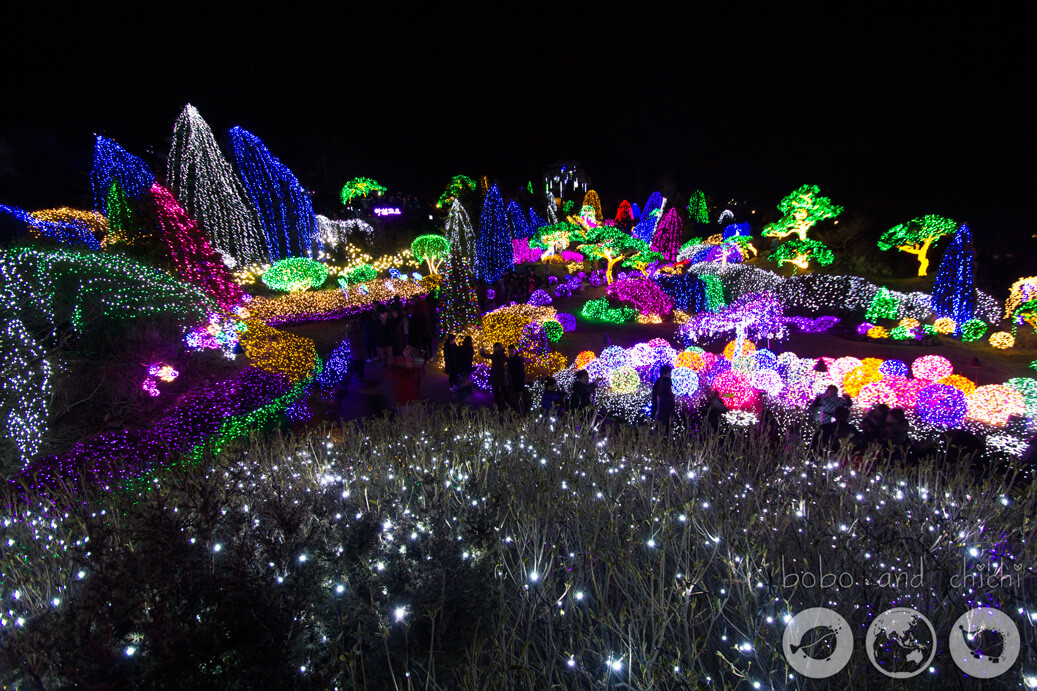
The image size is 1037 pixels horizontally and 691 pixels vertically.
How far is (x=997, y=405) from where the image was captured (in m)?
7.27

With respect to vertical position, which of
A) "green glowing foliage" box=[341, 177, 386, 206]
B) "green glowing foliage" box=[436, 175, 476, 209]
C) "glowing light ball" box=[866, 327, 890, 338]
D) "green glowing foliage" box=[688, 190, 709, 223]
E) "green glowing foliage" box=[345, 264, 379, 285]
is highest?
"green glowing foliage" box=[341, 177, 386, 206]

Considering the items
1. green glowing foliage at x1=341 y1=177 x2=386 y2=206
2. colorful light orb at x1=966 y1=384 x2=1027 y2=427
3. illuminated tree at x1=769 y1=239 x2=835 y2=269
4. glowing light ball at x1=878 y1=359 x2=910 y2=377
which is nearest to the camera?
colorful light orb at x1=966 y1=384 x2=1027 y2=427

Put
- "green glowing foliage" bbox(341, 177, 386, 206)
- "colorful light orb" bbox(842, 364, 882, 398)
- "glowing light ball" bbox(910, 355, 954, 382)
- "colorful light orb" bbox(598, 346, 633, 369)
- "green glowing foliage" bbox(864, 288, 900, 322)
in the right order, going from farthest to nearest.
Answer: "green glowing foliage" bbox(341, 177, 386, 206) < "green glowing foliage" bbox(864, 288, 900, 322) < "colorful light orb" bbox(598, 346, 633, 369) < "glowing light ball" bbox(910, 355, 954, 382) < "colorful light orb" bbox(842, 364, 882, 398)

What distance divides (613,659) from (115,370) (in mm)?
8821

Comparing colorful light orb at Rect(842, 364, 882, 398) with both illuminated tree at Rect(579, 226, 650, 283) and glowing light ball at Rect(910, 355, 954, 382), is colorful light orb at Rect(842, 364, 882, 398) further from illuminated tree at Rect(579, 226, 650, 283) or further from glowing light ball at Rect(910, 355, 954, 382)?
illuminated tree at Rect(579, 226, 650, 283)

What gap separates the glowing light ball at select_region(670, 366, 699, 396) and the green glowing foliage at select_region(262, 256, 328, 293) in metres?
13.2

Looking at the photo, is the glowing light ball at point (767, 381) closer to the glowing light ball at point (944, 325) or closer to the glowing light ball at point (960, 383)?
the glowing light ball at point (960, 383)

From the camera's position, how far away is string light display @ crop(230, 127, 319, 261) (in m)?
17.6

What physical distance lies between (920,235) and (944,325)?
937cm

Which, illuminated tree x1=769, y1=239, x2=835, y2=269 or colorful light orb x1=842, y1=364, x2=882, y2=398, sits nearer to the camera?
colorful light orb x1=842, y1=364, x2=882, y2=398

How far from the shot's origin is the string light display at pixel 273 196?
57.7 ft

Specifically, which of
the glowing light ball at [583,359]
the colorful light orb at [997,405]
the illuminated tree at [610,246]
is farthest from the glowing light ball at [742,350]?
the illuminated tree at [610,246]

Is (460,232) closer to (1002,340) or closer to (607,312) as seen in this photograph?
(607,312)

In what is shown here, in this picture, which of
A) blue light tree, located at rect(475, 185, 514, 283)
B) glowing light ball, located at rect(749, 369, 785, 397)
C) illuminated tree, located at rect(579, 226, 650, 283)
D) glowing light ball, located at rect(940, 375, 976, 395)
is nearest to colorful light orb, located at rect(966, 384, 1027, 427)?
glowing light ball, located at rect(940, 375, 976, 395)
